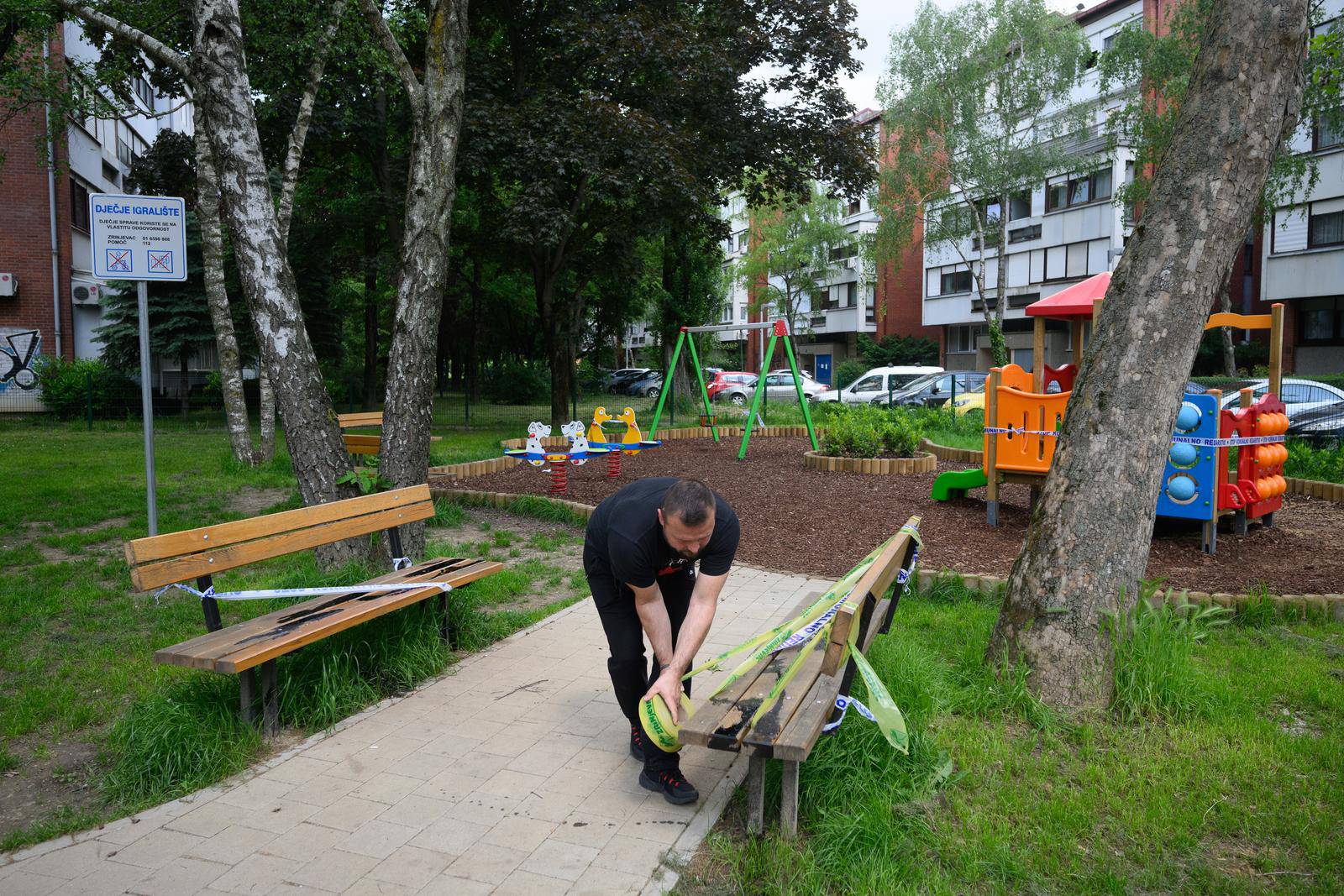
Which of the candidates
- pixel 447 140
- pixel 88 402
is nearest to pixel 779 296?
pixel 88 402

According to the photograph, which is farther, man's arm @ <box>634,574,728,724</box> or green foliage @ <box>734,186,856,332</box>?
green foliage @ <box>734,186,856,332</box>

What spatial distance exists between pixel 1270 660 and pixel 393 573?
488 cm

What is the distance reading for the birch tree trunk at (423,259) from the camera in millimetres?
7020

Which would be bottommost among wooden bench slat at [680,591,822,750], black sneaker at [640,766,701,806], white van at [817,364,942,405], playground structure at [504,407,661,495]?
black sneaker at [640,766,701,806]

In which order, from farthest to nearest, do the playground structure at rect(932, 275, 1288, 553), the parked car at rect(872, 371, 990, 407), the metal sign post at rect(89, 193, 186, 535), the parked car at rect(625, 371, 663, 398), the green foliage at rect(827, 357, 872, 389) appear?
the green foliage at rect(827, 357, 872, 389) < the parked car at rect(625, 371, 663, 398) < the parked car at rect(872, 371, 990, 407) < the playground structure at rect(932, 275, 1288, 553) < the metal sign post at rect(89, 193, 186, 535)

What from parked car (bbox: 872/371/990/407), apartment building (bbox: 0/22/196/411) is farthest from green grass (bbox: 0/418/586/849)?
Answer: apartment building (bbox: 0/22/196/411)

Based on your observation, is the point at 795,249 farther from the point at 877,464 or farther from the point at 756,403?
the point at 877,464

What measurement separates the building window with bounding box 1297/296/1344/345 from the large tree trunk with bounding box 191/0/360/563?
31.7 meters

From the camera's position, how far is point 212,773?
12.7 ft

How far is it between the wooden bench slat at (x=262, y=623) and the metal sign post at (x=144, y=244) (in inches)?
98.9

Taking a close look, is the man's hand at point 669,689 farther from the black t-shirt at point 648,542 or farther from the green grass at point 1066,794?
the green grass at point 1066,794

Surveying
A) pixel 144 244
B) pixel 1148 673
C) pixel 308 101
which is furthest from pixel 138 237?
pixel 1148 673

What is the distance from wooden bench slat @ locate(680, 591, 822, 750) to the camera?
3273 mm

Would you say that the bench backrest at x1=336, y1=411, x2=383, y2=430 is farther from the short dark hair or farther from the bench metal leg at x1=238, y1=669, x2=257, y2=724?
the short dark hair
